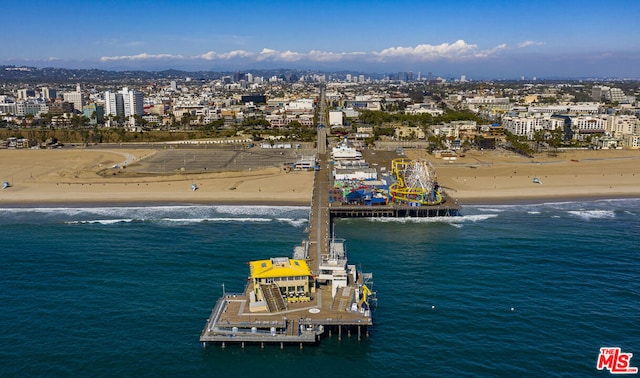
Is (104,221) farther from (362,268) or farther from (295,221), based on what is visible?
(362,268)

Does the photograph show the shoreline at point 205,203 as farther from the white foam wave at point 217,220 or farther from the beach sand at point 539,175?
the white foam wave at point 217,220

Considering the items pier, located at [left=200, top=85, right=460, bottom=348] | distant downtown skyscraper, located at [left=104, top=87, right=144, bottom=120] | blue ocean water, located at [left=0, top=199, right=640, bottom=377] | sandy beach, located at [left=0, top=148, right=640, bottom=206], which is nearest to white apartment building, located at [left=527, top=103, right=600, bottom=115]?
sandy beach, located at [left=0, top=148, right=640, bottom=206]

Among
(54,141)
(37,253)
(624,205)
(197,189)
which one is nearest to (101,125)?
(54,141)

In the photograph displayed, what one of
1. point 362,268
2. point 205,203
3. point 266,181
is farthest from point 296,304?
point 266,181

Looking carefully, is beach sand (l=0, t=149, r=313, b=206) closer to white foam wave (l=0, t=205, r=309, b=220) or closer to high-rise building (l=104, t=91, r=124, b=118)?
white foam wave (l=0, t=205, r=309, b=220)

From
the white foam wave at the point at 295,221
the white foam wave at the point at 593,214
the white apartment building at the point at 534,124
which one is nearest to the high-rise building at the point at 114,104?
the white apartment building at the point at 534,124

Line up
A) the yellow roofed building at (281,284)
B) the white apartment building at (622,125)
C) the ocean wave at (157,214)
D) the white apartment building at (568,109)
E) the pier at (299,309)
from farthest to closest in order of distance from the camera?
1. the white apartment building at (568,109)
2. the white apartment building at (622,125)
3. the ocean wave at (157,214)
4. the yellow roofed building at (281,284)
5. the pier at (299,309)
